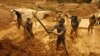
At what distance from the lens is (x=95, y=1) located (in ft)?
88.9

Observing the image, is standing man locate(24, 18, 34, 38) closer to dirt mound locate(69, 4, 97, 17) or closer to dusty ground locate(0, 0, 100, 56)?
dusty ground locate(0, 0, 100, 56)

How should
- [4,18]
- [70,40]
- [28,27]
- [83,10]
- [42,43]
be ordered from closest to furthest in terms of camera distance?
[28,27] → [42,43] → [70,40] → [4,18] → [83,10]

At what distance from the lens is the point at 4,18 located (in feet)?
70.7

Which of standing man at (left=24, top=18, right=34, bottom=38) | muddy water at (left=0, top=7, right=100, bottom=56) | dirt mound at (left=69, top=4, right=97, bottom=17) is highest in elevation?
standing man at (left=24, top=18, right=34, bottom=38)

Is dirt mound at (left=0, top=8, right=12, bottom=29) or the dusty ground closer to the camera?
the dusty ground

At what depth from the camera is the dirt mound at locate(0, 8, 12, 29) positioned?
20288mm

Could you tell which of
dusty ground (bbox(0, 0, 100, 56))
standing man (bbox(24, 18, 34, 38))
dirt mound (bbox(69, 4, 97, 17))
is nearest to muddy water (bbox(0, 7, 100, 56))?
dusty ground (bbox(0, 0, 100, 56))

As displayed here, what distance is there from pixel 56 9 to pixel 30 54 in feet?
32.8

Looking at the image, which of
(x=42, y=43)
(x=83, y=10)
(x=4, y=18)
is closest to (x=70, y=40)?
(x=42, y=43)

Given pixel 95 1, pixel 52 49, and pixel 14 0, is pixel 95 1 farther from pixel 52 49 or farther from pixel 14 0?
pixel 52 49

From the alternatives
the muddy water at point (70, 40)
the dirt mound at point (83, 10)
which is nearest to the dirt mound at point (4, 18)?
the muddy water at point (70, 40)

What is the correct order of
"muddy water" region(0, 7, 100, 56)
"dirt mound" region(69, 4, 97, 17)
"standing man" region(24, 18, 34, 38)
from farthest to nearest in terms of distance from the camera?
"dirt mound" region(69, 4, 97, 17)
"standing man" region(24, 18, 34, 38)
"muddy water" region(0, 7, 100, 56)

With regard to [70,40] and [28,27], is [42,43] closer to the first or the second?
[28,27]

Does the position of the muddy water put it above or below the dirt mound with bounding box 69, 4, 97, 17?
above
